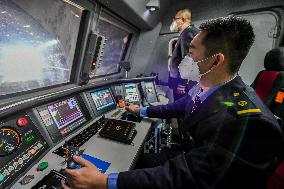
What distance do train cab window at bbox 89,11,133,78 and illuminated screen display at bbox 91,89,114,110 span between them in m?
0.33

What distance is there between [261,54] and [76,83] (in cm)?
312

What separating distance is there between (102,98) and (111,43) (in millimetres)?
1497

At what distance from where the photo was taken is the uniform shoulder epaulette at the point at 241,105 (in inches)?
35.5

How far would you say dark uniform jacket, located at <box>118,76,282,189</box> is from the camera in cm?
83

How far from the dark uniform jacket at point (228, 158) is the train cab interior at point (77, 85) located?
314mm

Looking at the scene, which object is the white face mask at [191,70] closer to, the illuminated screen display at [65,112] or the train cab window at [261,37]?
the illuminated screen display at [65,112]

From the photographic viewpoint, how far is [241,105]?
3.14 ft

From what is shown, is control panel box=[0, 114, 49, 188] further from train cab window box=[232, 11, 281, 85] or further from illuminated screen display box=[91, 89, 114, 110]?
train cab window box=[232, 11, 281, 85]

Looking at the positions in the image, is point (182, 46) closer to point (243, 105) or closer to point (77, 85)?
point (77, 85)

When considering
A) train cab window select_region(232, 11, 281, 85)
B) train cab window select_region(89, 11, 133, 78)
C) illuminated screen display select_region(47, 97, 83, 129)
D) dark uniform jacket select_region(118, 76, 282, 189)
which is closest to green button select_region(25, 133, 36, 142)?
illuminated screen display select_region(47, 97, 83, 129)

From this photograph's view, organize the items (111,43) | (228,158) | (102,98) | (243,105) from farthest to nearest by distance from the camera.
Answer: (111,43) < (102,98) < (243,105) < (228,158)

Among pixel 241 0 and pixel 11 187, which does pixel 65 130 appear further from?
pixel 241 0

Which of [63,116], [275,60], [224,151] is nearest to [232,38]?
[224,151]

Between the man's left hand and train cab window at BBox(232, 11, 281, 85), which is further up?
train cab window at BBox(232, 11, 281, 85)
